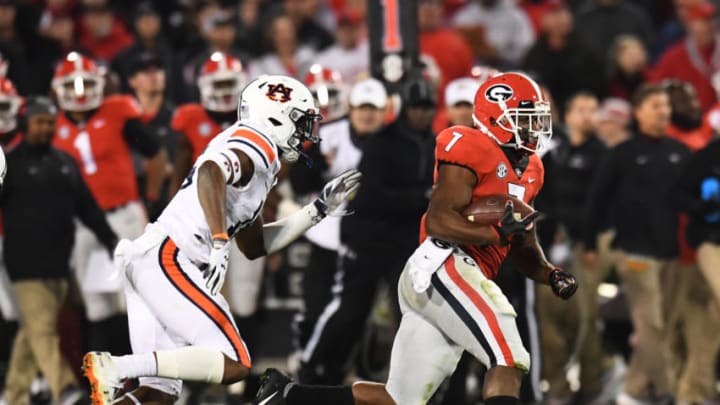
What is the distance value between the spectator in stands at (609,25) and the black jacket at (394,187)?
3.98m

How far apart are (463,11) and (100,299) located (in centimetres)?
464

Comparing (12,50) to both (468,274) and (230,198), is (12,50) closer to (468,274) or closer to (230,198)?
(230,198)

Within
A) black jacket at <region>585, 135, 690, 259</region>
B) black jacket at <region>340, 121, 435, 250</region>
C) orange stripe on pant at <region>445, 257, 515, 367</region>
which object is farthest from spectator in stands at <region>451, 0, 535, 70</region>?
orange stripe on pant at <region>445, 257, 515, 367</region>

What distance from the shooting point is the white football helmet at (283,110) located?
7.22 meters

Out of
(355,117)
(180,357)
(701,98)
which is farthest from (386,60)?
(180,357)

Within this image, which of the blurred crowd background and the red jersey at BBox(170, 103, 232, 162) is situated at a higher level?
the red jersey at BBox(170, 103, 232, 162)

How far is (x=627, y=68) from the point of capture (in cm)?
1269

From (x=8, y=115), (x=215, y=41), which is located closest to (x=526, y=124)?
(x=8, y=115)

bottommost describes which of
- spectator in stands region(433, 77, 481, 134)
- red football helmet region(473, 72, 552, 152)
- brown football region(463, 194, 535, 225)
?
brown football region(463, 194, 535, 225)

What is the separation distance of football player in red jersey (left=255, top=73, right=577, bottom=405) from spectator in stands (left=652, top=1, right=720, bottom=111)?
542 cm

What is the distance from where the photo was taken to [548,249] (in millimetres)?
9680

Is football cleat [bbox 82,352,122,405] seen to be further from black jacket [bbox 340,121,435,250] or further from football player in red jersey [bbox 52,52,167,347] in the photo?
football player in red jersey [bbox 52,52,167,347]

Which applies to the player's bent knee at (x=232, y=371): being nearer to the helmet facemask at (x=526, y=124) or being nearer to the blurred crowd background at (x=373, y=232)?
the helmet facemask at (x=526, y=124)

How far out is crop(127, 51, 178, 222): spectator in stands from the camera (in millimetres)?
11227
